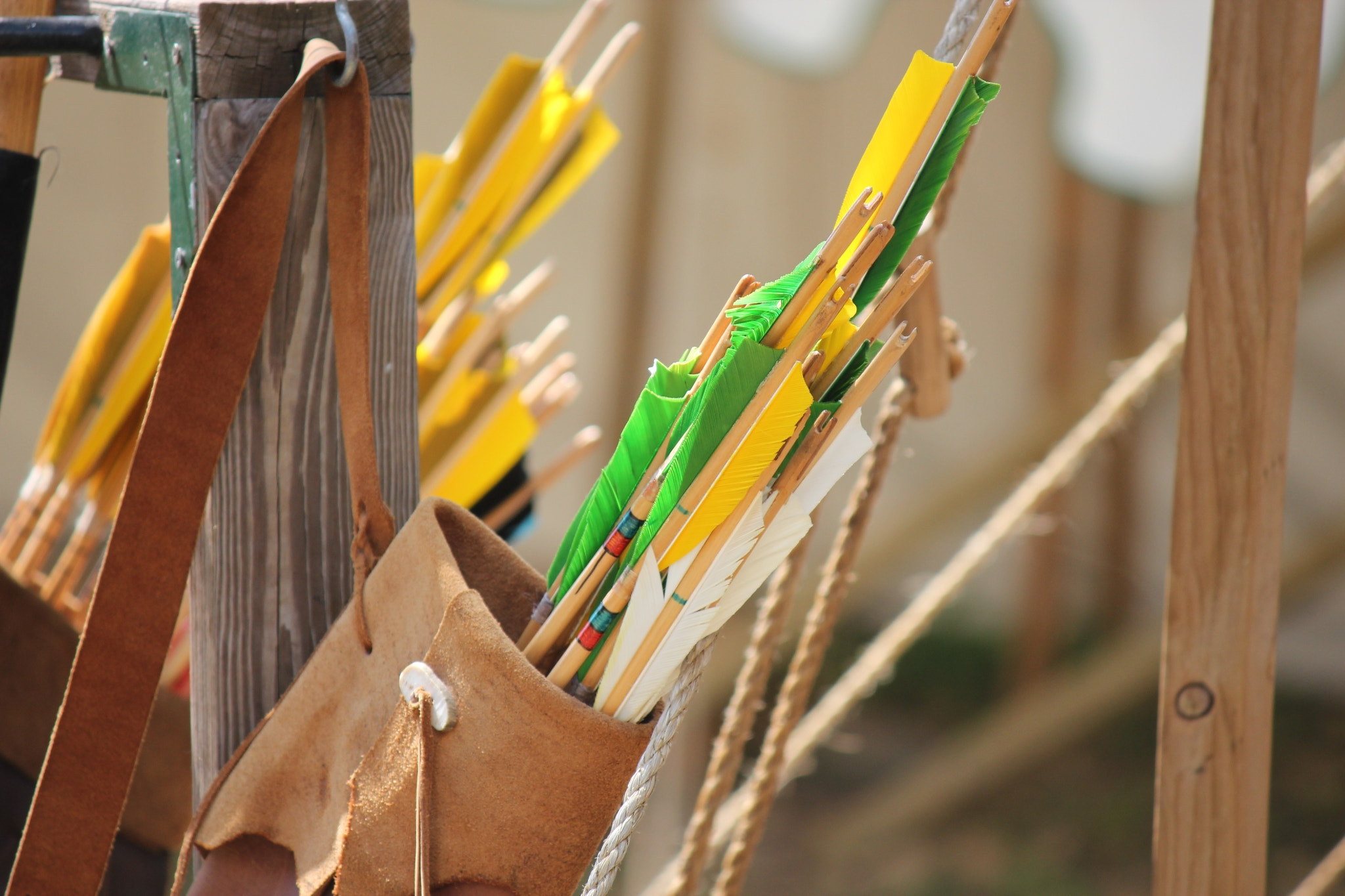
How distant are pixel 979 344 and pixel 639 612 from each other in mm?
2956

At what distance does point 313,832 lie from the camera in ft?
1.86

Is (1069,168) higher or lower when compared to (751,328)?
higher

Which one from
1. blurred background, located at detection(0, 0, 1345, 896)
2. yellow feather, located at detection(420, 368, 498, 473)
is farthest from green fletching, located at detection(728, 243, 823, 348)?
blurred background, located at detection(0, 0, 1345, 896)

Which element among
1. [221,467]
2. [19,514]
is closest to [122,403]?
[19,514]

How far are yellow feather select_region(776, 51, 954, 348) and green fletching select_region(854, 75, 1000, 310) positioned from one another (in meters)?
0.01

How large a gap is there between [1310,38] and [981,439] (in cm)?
278

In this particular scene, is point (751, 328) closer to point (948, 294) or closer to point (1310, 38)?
point (1310, 38)

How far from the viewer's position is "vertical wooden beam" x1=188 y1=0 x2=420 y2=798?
561 mm

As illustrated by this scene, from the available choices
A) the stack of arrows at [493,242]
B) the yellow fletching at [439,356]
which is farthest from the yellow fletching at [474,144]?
the yellow fletching at [439,356]

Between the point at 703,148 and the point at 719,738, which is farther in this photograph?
the point at 703,148

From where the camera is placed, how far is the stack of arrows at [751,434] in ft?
1.58

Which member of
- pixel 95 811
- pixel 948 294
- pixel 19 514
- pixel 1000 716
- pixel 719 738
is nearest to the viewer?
pixel 95 811

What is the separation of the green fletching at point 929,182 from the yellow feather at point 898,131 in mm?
13

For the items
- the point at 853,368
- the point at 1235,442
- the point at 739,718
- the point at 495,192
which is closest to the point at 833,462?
the point at 853,368
